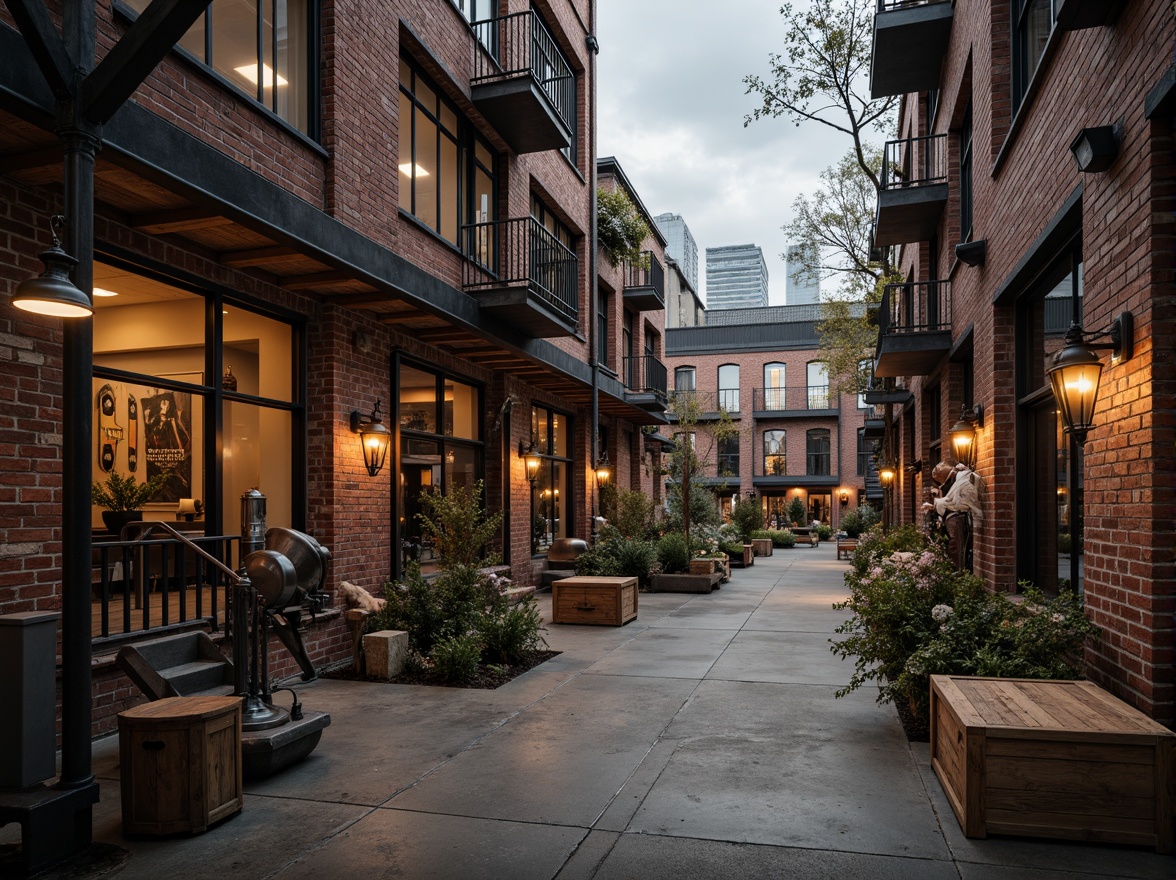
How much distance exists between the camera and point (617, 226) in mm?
18875

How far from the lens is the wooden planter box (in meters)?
15.2

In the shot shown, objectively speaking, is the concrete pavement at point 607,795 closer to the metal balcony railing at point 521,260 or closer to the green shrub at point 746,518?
the metal balcony railing at point 521,260

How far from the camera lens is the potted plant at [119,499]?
810 centimetres

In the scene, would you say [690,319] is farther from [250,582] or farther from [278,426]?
[250,582]

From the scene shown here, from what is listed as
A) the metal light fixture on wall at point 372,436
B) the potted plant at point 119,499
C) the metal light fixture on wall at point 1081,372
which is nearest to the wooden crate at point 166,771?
the potted plant at point 119,499

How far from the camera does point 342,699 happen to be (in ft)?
22.7

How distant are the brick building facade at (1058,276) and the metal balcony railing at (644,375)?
8.07 m

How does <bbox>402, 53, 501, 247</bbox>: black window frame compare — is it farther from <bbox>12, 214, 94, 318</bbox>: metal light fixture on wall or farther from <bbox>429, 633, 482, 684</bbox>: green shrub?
<bbox>12, 214, 94, 318</bbox>: metal light fixture on wall

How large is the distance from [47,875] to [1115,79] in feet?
22.2

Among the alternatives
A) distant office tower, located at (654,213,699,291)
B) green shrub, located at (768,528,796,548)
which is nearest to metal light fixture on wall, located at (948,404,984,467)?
green shrub, located at (768,528,796,548)

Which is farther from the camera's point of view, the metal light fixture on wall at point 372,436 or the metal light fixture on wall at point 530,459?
the metal light fixture on wall at point 530,459

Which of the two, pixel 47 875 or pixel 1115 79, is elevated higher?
pixel 1115 79

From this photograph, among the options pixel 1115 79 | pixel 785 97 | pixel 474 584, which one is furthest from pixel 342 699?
pixel 785 97

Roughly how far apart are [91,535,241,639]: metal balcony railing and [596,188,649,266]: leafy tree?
12390 millimetres
